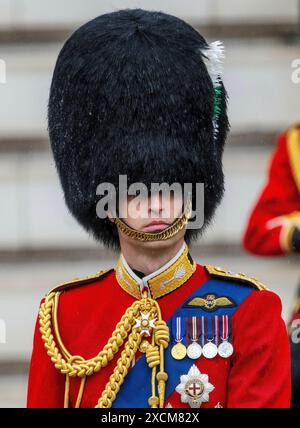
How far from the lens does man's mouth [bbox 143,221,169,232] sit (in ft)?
7.00

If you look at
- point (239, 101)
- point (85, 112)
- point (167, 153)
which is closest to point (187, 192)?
point (167, 153)

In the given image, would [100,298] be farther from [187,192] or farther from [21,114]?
[21,114]

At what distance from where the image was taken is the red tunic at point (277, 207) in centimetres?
368

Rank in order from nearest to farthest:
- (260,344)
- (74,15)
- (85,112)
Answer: (260,344) < (85,112) < (74,15)

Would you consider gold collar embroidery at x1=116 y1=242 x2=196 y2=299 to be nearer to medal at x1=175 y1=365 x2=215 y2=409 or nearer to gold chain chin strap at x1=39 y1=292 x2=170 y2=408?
gold chain chin strap at x1=39 y1=292 x2=170 y2=408

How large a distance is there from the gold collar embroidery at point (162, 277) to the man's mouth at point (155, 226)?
4.4 inches

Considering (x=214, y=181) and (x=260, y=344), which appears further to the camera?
(x=214, y=181)

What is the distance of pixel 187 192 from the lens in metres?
2.24

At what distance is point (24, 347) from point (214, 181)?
7.92 feet

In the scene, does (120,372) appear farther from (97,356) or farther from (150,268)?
(150,268)

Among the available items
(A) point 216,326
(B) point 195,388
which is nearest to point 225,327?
(A) point 216,326

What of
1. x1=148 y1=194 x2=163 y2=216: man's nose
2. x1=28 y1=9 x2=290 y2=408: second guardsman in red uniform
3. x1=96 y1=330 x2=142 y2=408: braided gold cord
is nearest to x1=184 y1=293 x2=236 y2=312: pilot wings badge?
x1=28 y1=9 x2=290 y2=408: second guardsman in red uniform

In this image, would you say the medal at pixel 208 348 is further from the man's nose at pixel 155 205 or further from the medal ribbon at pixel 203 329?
the man's nose at pixel 155 205

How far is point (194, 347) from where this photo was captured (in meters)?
2.24
